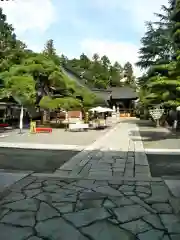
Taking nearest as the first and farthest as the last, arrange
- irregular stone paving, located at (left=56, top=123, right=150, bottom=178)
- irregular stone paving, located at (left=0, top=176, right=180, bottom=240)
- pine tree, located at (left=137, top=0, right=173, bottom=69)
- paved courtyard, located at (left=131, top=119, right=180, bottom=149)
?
1. irregular stone paving, located at (left=0, top=176, right=180, bottom=240)
2. irregular stone paving, located at (left=56, top=123, right=150, bottom=178)
3. paved courtyard, located at (left=131, top=119, right=180, bottom=149)
4. pine tree, located at (left=137, top=0, right=173, bottom=69)

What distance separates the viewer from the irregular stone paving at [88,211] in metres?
3.24

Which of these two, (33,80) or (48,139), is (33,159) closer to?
(48,139)

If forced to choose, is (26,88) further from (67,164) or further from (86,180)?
(86,180)

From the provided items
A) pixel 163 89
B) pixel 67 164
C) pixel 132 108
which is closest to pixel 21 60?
pixel 163 89

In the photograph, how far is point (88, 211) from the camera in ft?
12.9

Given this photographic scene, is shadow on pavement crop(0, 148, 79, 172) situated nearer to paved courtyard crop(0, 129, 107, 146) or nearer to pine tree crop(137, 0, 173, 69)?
paved courtyard crop(0, 129, 107, 146)

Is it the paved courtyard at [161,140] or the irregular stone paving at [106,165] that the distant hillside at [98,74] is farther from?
the irregular stone paving at [106,165]

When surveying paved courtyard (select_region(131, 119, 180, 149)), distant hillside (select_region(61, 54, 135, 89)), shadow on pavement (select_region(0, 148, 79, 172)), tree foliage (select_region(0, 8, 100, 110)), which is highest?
distant hillside (select_region(61, 54, 135, 89))

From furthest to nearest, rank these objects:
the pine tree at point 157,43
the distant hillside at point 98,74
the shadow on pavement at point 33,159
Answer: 1. the distant hillside at point 98,74
2. the pine tree at point 157,43
3. the shadow on pavement at point 33,159

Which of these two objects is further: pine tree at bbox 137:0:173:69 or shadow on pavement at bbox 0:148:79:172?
pine tree at bbox 137:0:173:69

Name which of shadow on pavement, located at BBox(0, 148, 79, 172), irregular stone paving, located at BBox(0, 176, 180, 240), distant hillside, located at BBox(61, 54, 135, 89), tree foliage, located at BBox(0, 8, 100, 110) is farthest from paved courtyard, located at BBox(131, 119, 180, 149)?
distant hillside, located at BBox(61, 54, 135, 89)

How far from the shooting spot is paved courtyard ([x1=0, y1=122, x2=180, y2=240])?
327 centimetres

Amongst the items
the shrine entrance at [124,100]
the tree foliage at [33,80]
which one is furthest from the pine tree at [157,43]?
the shrine entrance at [124,100]

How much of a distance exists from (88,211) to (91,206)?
21cm
